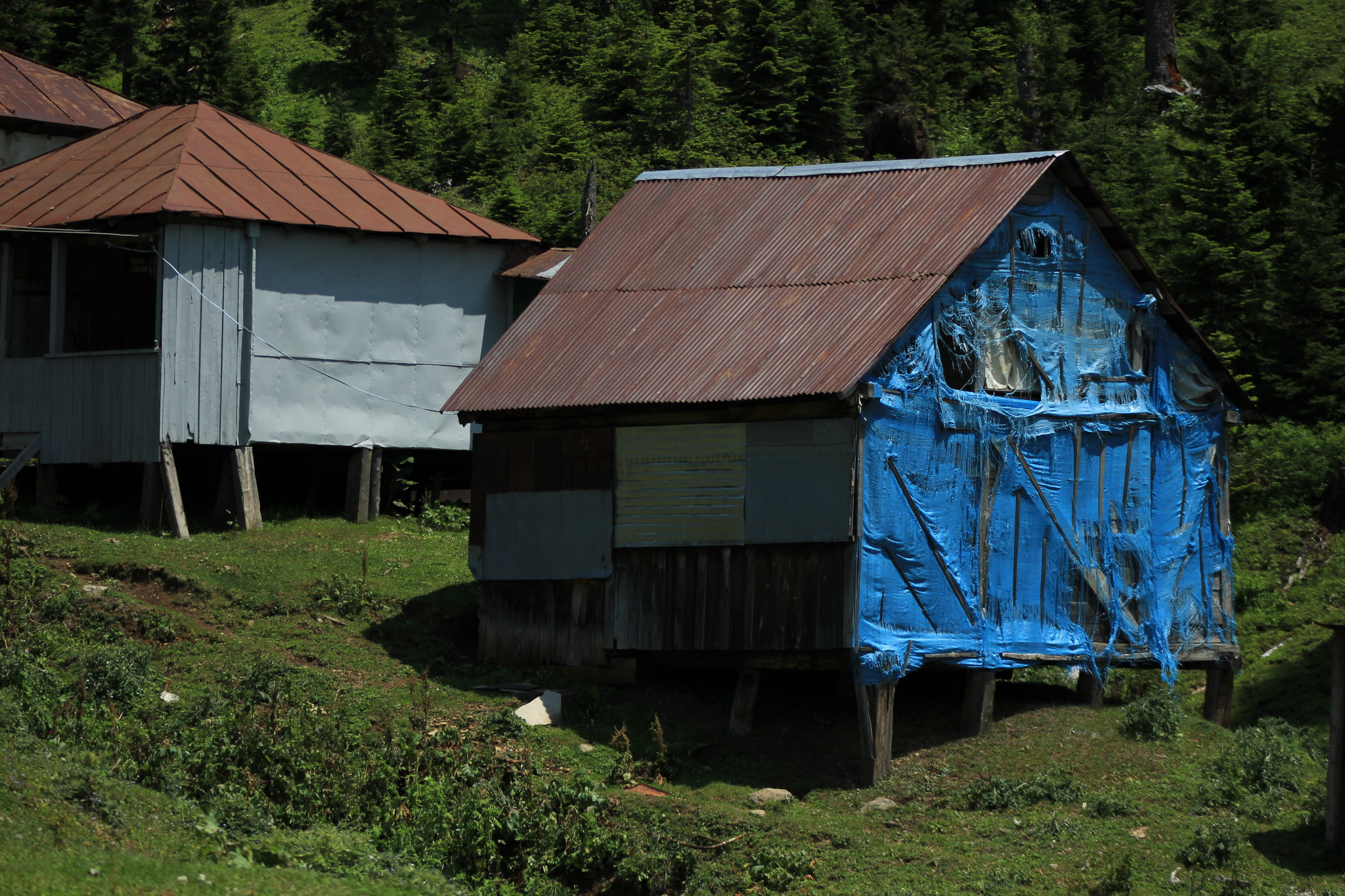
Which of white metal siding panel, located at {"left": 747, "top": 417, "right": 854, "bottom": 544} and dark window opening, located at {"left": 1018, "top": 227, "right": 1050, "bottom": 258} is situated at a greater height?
dark window opening, located at {"left": 1018, "top": 227, "right": 1050, "bottom": 258}

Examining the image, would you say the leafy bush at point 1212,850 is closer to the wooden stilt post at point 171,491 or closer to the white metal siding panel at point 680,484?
the white metal siding panel at point 680,484

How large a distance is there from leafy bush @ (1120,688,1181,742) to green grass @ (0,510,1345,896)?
0.16m

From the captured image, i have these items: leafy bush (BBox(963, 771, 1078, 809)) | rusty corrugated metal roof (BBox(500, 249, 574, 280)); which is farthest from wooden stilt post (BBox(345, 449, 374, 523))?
leafy bush (BBox(963, 771, 1078, 809))

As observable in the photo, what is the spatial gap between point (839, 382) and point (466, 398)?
531 centimetres

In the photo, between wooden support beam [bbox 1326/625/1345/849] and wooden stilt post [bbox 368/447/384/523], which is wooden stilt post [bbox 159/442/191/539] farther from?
wooden support beam [bbox 1326/625/1345/849]

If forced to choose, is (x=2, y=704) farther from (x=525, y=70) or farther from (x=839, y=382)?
(x=525, y=70)

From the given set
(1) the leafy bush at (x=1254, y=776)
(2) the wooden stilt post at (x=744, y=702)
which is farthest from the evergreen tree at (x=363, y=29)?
(1) the leafy bush at (x=1254, y=776)

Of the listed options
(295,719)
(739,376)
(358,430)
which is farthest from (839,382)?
(358,430)

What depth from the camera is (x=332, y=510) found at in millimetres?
25812

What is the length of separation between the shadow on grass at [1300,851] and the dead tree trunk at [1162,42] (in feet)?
99.6

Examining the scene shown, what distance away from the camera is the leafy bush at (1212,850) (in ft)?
45.6

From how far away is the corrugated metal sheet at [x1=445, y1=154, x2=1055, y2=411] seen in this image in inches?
690

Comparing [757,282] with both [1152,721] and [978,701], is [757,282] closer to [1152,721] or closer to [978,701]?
[978,701]

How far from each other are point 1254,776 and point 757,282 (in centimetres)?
795
